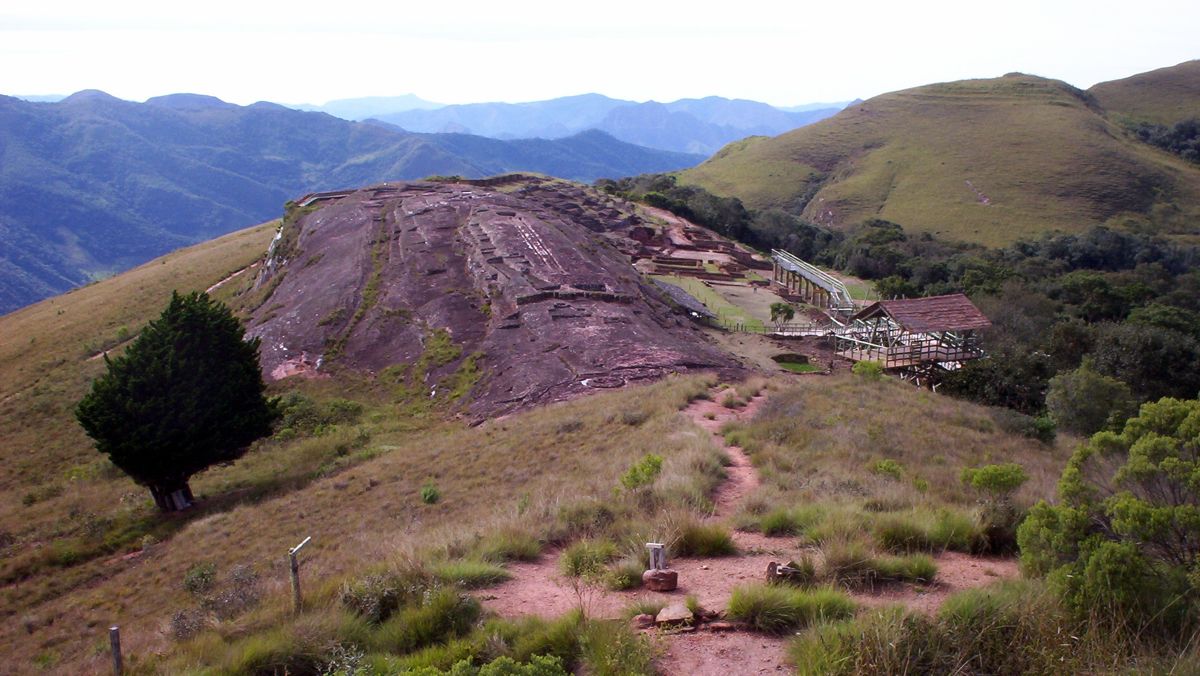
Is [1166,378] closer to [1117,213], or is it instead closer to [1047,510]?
[1047,510]

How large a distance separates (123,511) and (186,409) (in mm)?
2756

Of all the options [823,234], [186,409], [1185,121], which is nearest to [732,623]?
[186,409]

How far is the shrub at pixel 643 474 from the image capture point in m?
9.59

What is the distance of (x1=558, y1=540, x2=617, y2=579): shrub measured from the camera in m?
6.86

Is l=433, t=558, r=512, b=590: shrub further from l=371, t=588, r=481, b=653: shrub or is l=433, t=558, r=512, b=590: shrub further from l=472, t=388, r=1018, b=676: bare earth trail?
l=371, t=588, r=481, b=653: shrub

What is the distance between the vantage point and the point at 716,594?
6270mm

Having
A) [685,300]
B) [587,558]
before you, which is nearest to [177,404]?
[587,558]

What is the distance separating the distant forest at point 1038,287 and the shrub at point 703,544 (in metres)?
18.7

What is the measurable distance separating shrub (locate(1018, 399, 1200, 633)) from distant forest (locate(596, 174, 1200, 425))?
18.6m

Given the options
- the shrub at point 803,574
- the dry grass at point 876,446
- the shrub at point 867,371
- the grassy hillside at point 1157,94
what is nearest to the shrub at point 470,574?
the shrub at point 803,574

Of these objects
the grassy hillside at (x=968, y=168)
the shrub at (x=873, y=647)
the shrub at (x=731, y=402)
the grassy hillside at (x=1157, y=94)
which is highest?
the grassy hillside at (x=1157, y=94)

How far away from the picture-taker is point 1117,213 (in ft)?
274

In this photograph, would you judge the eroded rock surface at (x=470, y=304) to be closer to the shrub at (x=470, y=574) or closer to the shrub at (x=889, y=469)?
the shrub at (x=889, y=469)

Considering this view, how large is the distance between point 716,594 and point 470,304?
23.9m
